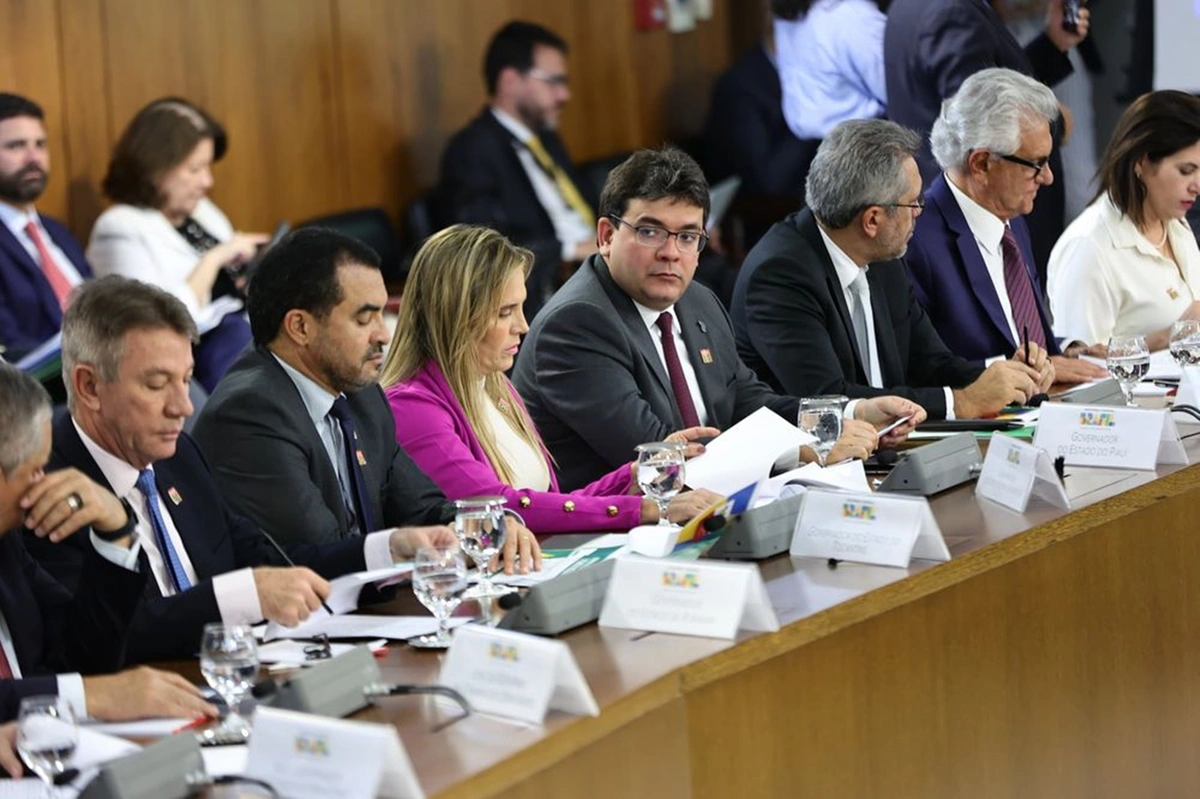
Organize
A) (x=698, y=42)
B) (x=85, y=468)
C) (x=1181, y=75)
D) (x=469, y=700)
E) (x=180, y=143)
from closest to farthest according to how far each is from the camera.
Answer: (x=469, y=700), (x=85, y=468), (x=180, y=143), (x=1181, y=75), (x=698, y=42)

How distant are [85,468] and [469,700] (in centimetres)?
87

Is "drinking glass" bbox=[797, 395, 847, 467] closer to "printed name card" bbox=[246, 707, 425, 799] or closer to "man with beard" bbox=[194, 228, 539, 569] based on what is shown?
"man with beard" bbox=[194, 228, 539, 569]

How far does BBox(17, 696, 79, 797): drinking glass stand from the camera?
188cm

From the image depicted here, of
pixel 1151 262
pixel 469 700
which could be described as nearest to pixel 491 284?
pixel 469 700

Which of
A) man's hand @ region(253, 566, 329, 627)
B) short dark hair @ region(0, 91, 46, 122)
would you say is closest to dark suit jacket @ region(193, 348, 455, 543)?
man's hand @ region(253, 566, 329, 627)

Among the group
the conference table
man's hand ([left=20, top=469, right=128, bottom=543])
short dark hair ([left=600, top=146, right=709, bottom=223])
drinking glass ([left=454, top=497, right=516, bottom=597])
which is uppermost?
short dark hair ([left=600, top=146, right=709, bottom=223])

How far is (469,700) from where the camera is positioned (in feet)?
6.86

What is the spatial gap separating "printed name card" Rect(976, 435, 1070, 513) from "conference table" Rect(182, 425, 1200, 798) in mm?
27


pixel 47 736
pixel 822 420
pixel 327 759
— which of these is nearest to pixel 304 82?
→ pixel 822 420

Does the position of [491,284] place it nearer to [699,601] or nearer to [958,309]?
[699,601]

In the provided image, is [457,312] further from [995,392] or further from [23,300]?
[23,300]

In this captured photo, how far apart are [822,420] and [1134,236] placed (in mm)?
1863

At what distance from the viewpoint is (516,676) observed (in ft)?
6.72

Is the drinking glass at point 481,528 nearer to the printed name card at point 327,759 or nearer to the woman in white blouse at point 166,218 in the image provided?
the printed name card at point 327,759
